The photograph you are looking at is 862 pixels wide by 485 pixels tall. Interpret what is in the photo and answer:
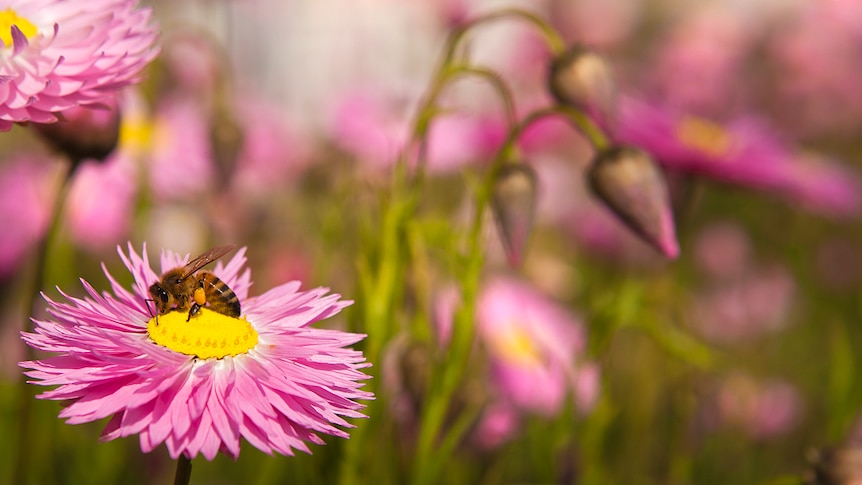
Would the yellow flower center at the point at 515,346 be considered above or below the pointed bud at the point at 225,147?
below

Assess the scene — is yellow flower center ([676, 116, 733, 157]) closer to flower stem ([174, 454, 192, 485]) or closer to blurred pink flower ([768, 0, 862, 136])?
flower stem ([174, 454, 192, 485])

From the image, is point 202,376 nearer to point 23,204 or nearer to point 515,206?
point 515,206

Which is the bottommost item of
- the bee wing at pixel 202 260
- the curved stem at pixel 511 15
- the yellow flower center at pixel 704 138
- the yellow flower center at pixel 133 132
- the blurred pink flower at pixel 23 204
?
the blurred pink flower at pixel 23 204

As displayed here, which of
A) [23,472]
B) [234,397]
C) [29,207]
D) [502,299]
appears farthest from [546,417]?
[29,207]

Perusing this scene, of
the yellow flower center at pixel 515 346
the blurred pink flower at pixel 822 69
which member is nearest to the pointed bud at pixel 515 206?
the yellow flower center at pixel 515 346

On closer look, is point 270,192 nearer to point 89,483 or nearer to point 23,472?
point 89,483

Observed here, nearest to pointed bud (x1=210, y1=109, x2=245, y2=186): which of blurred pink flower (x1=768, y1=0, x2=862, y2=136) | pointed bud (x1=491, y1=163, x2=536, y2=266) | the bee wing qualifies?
pointed bud (x1=491, y1=163, x2=536, y2=266)

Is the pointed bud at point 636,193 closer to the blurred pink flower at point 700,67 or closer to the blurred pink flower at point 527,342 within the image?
the blurred pink flower at point 527,342
